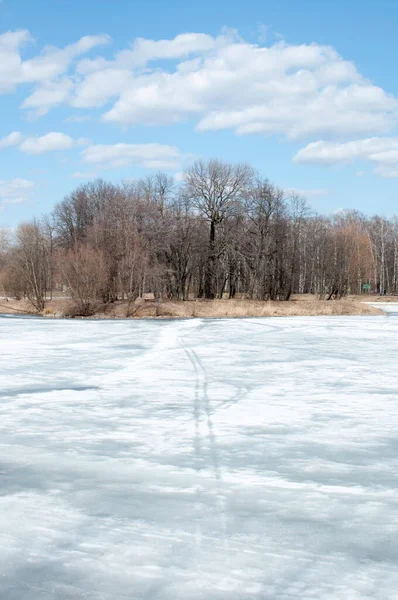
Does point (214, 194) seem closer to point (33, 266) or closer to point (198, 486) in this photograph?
point (33, 266)

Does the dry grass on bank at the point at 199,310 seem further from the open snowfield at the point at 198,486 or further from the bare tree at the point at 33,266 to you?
the open snowfield at the point at 198,486

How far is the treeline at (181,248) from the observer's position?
33062 millimetres

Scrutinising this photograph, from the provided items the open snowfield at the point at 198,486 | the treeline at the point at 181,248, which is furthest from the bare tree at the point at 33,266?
the open snowfield at the point at 198,486

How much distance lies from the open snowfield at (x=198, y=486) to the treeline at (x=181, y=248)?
2376cm

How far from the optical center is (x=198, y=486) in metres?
4.29

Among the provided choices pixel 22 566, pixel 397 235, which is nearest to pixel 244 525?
pixel 22 566

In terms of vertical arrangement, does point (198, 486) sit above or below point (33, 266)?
below

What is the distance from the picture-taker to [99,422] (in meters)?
6.32

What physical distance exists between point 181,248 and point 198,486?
145 feet

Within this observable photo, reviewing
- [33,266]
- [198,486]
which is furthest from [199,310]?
[198,486]

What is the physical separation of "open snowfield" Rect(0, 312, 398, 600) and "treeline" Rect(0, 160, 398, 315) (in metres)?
23.8

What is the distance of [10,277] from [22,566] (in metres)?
38.1

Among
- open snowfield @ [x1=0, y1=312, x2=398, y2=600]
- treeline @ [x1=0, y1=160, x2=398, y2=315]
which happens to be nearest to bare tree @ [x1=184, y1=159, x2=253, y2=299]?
treeline @ [x1=0, y1=160, x2=398, y2=315]

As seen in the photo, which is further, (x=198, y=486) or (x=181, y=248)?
(x=181, y=248)
